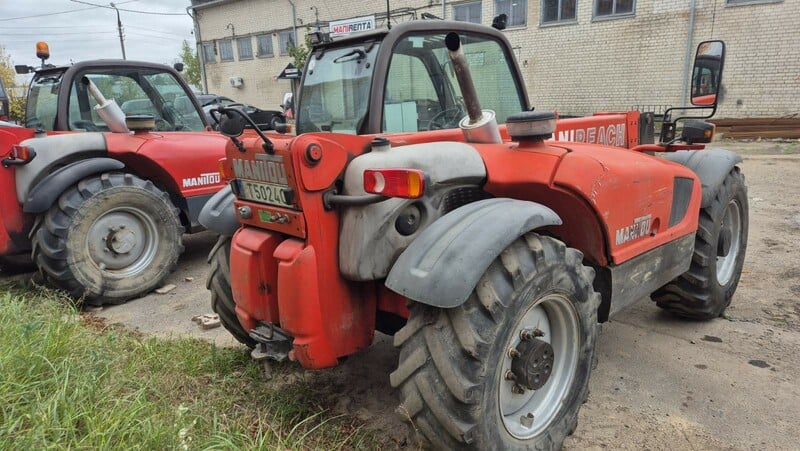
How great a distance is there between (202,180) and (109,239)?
3.49 ft

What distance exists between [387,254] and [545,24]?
17.9m

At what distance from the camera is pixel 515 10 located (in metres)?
18.7

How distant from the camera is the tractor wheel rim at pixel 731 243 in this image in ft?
13.0

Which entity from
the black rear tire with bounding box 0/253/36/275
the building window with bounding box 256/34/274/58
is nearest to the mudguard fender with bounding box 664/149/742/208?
the black rear tire with bounding box 0/253/36/275

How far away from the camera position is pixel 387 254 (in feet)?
7.38

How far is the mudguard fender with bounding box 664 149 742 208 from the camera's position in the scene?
3.62m

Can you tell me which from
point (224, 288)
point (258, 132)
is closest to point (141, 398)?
point (224, 288)

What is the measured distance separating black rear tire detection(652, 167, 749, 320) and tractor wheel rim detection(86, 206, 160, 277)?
4.49 meters

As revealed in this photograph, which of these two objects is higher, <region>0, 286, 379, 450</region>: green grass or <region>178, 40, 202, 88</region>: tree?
<region>178, 40, 202, 88</region>: tree

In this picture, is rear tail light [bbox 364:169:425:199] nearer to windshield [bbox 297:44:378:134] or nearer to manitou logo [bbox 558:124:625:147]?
windshield [bbox 297:44:378:134]

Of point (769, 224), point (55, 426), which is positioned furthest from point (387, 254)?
point (769, 224)

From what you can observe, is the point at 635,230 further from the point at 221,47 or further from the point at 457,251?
the point at 221,47

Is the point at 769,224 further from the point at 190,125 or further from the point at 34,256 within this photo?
the point at 34,256

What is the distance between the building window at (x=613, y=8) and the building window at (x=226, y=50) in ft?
62.8
